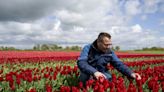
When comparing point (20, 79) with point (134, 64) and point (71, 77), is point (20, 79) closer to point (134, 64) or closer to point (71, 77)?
point (71, 77)

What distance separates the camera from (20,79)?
6.85 m

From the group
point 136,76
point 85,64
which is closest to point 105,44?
point 85,64

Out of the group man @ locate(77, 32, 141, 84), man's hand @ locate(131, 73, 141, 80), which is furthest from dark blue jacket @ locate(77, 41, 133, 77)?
man's hand @ locate(131, 73, 141, 80)

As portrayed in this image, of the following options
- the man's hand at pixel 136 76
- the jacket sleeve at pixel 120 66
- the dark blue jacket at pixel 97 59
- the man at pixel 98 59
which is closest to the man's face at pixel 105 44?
the man at pixel 98 59

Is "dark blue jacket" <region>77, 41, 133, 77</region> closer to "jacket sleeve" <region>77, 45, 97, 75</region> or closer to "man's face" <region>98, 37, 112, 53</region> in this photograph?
"jacket sleeve" <region>77, 45, 97, 75</region>

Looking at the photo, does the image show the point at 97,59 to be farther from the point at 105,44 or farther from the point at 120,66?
the point at 105,44

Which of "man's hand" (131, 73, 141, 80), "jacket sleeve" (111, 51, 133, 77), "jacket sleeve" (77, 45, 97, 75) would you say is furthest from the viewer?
"jacket sleeve" (111, 51, 133, 77)

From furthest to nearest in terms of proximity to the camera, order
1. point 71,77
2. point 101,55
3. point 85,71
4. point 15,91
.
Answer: point 71,77 → point 101,55 → point 85,71 → point 15,91

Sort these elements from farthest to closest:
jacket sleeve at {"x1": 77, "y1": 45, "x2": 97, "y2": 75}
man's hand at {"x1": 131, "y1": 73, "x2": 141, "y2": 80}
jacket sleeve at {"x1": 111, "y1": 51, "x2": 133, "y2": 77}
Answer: jacket sleeve at {"x1": 111, "y1": 51, "x2": 133, "y2": 77}
jacket sleeve at {"x1": 77, "y1": 45, "x2": 97, "y2": 75}
man's hand at {"x1": 131, "y1": 73, "x2": 141, "y2": 80}

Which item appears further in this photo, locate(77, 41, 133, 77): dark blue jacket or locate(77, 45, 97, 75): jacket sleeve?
locate(77, 41, 133, 77): dark blue jacket

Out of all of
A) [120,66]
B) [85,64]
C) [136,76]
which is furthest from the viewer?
[120,66]

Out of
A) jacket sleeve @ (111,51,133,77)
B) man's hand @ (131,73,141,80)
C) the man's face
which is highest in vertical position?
the man's face

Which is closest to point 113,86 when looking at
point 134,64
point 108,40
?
point 108,40

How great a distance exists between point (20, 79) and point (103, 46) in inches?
77.7
